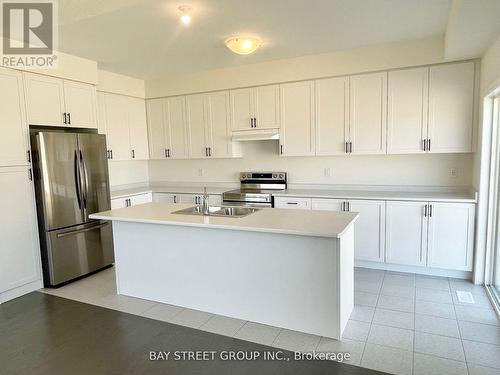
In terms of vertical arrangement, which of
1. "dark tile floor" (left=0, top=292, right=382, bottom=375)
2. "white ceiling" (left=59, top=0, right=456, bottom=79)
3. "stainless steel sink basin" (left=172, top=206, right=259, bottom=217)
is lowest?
"dark tile floor" (left=0, top=292, right=382, bottom=375)

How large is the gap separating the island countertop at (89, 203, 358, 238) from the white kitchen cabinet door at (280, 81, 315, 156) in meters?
1.60

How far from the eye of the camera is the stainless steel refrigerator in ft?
12.0

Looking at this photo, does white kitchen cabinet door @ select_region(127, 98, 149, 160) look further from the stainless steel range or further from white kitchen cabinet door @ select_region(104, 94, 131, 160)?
the stainless steel range

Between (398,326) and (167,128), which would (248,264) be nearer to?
(398,326)

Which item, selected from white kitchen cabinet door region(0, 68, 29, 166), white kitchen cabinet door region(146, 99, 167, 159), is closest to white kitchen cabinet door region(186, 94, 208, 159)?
white kitchen cabinet door region(146, 99, 167, 159)

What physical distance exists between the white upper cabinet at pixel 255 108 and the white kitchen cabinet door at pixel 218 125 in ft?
0.40

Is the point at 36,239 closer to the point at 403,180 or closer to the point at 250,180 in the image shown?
the point at 250,180

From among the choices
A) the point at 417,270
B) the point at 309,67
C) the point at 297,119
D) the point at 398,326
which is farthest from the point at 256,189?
the point at 398,326

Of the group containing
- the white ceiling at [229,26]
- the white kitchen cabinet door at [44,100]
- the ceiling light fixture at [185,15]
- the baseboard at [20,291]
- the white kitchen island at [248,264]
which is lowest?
the baseboard at [20,291]

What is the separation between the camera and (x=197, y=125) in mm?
5293

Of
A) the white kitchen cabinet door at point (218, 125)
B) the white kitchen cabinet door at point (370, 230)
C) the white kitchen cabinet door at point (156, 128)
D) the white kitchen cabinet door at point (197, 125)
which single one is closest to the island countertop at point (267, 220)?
the white kitchen cabinet door at point (370, 230)

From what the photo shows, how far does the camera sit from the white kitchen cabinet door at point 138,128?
5367mm

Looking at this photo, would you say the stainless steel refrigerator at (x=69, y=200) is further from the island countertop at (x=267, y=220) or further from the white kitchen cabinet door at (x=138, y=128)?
the white kitchen cabinet door at (x=138, y=128)

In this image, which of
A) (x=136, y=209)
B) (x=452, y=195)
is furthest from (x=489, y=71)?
(x=136, y=209)
